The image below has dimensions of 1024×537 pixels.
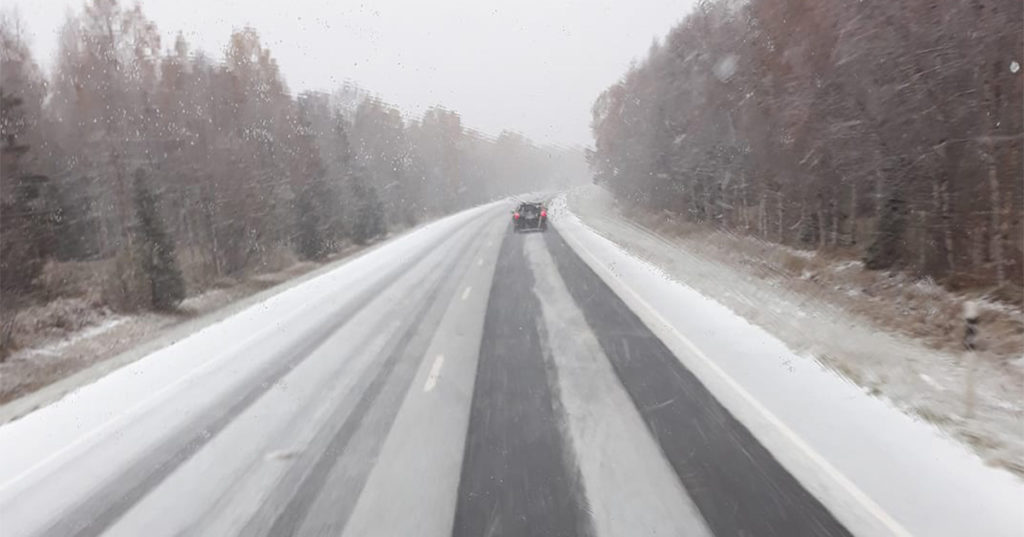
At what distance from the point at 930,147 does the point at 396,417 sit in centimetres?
1366

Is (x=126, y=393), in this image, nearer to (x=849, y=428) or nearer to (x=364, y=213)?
(x=849, y=428)

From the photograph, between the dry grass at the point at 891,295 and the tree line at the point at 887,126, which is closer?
the dry grass at the point at 891,295

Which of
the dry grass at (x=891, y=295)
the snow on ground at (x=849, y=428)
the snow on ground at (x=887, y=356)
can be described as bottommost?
the dry grass at (x=891, y=295)

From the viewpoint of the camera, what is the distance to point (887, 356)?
25.8 feet

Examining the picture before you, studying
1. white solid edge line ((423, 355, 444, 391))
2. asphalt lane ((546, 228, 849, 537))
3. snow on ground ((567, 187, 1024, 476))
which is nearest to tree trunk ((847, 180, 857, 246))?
snow on ground ((567, 187, 1024, 476))

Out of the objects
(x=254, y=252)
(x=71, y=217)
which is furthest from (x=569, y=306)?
(x=71, y=217)

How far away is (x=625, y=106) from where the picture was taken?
46031mm

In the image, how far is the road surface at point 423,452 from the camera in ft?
13.4

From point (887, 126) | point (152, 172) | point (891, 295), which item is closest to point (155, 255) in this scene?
point (152, 172)

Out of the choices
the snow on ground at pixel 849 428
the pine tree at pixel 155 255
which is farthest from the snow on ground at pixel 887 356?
the pine tree at pixel 155 255

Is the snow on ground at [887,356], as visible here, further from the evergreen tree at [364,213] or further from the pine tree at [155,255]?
the evergreen tree at [364,213]

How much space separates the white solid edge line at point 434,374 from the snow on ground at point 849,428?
10.4 ft

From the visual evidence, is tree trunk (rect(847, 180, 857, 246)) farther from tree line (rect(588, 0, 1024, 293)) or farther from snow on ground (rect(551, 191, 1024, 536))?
snow on ground (rect(551, 191, 1024, 536))

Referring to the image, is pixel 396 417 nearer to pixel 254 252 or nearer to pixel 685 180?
pixel 254 252
